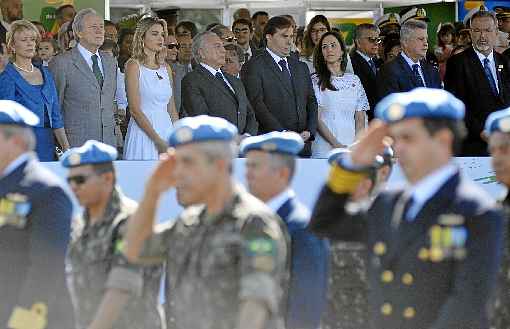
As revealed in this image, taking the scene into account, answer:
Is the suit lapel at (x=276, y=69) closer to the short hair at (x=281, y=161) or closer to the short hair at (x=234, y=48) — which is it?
the short hair at (x=234, y=48)

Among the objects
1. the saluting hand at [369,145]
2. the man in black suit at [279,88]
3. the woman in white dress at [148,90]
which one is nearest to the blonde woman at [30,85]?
the woman in white dress at [148,90]

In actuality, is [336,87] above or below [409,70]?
below

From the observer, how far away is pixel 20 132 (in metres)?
5.08

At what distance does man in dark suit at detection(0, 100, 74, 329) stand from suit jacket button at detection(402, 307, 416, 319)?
4.23 ft

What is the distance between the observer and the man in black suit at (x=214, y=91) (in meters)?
8.00

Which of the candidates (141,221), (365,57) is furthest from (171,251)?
(365,57)

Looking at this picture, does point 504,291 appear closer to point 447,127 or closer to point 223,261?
point 447,127

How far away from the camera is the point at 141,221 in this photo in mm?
4613

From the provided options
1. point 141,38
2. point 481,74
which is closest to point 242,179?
point 141,38

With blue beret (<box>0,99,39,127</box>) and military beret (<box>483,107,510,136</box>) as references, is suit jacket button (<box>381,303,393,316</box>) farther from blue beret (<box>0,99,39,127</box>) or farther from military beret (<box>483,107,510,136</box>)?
blue beret (<box>0,99,39,127</box>)

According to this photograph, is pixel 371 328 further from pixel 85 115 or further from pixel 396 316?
pixel 85 115

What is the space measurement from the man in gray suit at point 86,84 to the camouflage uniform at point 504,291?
3.42 m

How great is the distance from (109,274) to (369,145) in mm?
1144

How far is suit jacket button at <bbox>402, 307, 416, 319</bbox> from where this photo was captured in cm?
463
